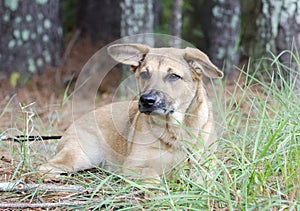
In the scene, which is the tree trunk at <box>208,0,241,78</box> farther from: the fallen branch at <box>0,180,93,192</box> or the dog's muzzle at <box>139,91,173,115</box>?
the fallen branch at <box>0,180,93,192</box>

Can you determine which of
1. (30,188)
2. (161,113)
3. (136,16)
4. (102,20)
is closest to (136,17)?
(136,16)

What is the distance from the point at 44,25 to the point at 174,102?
175 inches

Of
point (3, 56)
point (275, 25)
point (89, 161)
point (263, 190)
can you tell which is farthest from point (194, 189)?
point (3, 56)

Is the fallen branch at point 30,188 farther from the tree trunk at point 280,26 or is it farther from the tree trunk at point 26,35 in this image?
the tree trunk at point 26,35

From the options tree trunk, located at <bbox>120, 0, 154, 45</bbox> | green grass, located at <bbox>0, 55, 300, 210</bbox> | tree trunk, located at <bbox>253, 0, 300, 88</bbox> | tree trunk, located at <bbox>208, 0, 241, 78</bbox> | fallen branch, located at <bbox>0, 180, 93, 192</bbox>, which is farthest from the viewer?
tree trunk, located at <bbox>208, 0, 241, 78</bbox>

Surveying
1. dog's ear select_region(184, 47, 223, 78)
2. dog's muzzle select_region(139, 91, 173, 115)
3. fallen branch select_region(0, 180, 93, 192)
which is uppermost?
dog's ear select_region(184, 47, 223, 78)

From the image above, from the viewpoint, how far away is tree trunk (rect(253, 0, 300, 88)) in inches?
259

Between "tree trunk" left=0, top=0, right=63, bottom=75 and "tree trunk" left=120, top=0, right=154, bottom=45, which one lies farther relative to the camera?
"tree trunk" left=0, top=0, right=63, bottom=75

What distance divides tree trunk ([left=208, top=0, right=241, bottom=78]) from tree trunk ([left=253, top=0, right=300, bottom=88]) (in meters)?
0.80

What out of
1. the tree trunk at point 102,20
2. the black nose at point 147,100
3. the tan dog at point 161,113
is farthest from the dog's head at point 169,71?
the tree trunk at point 102,20

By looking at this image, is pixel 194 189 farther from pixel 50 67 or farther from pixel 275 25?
pixel 50 67

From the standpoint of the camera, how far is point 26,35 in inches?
310

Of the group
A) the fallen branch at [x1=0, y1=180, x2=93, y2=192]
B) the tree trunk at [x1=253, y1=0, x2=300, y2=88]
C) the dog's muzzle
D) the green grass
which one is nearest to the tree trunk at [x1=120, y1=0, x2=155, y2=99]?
the tree trunk at [x1=253, y1=0, x2=300, y2=88]

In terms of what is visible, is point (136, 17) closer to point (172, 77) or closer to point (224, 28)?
point (224, 28)
